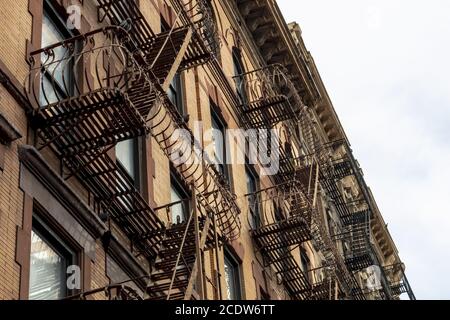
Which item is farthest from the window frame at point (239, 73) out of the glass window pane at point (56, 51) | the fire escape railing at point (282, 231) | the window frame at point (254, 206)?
the glass window pane at point (56, 51)

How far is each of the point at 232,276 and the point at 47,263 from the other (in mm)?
9129

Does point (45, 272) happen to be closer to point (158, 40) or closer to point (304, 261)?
point (158, 40)

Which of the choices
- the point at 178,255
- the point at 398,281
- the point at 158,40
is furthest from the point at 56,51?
the point at 398,281

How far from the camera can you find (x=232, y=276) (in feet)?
80.5

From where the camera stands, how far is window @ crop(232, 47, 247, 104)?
3072cm

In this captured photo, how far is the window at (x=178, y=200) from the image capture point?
21.4m

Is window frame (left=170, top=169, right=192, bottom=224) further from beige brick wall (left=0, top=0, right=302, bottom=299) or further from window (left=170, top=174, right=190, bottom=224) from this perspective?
beige brick wall (left=0, top=0, right=302, bottom=299)

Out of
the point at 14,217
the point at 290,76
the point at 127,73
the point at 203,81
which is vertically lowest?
the point at 14,217

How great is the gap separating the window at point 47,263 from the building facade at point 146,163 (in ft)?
0.08

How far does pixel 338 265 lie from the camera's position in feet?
103

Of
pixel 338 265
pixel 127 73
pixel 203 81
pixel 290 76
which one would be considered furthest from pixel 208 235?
pixel 290 76

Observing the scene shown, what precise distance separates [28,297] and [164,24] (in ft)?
38.6
